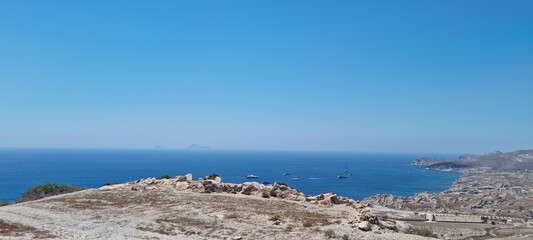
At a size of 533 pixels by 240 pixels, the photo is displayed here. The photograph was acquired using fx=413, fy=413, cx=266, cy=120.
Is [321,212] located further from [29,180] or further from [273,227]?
[29,180]

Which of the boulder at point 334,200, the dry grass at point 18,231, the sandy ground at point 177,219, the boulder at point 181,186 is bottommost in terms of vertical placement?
the dry grass at point 18,231

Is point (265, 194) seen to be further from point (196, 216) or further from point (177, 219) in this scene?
point (177, 219)

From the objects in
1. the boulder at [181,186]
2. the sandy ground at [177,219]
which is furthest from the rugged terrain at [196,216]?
the boulder at [181,186]

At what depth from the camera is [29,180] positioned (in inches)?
6211

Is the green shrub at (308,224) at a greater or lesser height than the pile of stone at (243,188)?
lesser

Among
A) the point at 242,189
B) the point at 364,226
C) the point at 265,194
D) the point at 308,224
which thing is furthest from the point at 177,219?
the point at 242,189

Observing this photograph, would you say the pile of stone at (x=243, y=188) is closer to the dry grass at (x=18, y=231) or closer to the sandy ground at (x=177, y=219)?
the sandy ground at (x=177, y=219)

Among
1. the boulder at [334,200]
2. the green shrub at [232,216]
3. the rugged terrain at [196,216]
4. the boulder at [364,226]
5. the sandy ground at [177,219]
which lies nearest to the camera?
the sandy ground at [177,219]

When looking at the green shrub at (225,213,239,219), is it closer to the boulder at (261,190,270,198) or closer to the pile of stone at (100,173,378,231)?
the pile of stone at (100,173,378,231)

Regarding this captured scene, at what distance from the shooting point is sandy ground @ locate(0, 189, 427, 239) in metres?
21.3

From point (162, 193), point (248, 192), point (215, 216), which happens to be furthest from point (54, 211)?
→ point (248, 192)

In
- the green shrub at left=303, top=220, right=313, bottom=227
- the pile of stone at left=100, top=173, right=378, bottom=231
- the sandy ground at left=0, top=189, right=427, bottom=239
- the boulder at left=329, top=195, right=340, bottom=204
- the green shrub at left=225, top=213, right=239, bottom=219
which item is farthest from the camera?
the pile of stone at left=100, top=173, right=378, bottom=231

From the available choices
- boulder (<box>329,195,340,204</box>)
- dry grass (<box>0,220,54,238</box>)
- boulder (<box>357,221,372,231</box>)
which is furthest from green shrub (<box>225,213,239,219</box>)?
dry grass (<box>0,220,54,238</box>)

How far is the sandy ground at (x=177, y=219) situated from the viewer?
2134 centimetres
